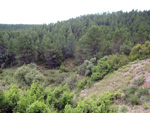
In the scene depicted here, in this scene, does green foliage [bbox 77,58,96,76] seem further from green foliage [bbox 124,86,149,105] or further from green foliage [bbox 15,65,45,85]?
green foliage [bbox 124,86,149,105]

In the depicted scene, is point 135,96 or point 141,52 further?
point 141,52

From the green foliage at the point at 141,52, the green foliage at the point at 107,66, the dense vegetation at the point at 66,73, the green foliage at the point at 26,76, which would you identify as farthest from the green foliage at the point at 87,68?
the green foliage at the point at 26,76

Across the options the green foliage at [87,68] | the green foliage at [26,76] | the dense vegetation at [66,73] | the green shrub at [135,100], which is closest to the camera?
the dense vegetation at [66,73]

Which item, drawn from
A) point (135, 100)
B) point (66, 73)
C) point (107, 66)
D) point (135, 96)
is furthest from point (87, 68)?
point (135, 100)

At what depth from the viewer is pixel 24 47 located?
24141mm

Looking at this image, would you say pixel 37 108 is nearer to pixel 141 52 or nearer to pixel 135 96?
pixel 135 96

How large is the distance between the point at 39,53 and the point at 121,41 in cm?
2176

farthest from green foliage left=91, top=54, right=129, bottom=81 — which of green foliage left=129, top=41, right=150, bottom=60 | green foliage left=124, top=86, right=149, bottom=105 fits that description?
green foliage left=124, top=86, right=149, bottom=105

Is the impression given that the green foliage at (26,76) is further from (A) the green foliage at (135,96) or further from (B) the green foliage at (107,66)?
(A) the green foliage at (135,96)

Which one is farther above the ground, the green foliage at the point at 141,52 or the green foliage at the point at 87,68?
the green foliage at the point at 141,52

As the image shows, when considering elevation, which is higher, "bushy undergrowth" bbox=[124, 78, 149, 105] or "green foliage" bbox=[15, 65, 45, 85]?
"bushy undergrowth" bbox=[124, 78, 149, 105]

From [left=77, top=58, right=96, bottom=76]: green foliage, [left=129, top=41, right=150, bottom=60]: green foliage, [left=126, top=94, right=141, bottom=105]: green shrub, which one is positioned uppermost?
[left=129, top=41, right=150, bottom=60]: green foliage

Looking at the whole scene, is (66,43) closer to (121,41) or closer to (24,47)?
(24,47)

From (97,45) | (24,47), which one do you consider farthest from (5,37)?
(97,45)
